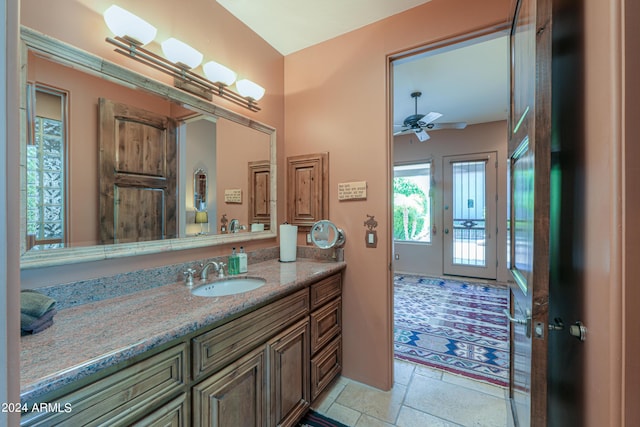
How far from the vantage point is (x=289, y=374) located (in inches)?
58.3

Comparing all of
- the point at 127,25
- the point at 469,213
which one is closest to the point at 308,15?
the point at 127,25

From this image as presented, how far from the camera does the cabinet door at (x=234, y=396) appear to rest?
1.01 metres

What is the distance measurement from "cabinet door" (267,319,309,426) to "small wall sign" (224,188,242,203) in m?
0.98

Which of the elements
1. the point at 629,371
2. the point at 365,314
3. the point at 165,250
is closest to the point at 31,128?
the point at 165,250

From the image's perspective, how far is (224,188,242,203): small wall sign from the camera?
1.89 m

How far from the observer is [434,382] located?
6.62 ft

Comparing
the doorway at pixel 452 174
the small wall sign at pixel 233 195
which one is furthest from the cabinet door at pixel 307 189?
the doorway at pixel 452 174

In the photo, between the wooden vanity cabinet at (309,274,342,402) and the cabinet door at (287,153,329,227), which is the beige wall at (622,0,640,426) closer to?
the wooden vanity cabinet at (309,274,342,402)

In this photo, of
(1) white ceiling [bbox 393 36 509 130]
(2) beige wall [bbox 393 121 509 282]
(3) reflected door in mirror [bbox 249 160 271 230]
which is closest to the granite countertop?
(3) reflected door in mirror [bbox 249 160 271 230]

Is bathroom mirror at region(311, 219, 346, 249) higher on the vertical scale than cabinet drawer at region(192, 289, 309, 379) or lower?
higher

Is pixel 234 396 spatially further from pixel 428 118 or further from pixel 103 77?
pixel 428 118

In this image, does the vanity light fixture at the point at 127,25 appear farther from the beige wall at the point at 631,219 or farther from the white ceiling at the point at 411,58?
the beige wall at the point at 631,219

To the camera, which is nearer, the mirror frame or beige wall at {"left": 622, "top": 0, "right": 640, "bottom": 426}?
beige wall at {"left": 622, "top": 0, "right": 640, "bottom": 426}

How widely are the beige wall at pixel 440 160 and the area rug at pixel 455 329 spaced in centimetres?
70
